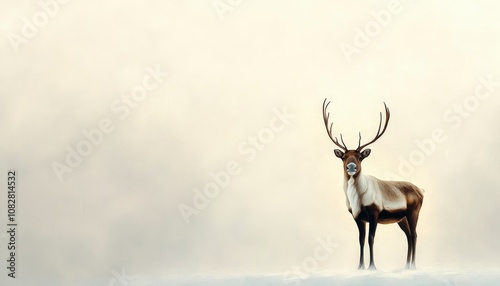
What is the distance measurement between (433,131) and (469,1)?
874 millimetres

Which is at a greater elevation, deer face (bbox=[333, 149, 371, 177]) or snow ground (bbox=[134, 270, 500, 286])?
deer face (bbox=[333, 149, 371, 177])

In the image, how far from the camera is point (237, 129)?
5.38 meters

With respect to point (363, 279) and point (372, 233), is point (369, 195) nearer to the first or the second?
point (372, 233)

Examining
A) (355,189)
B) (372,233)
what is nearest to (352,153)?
(355,189)

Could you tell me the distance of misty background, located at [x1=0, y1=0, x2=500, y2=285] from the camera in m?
5.28

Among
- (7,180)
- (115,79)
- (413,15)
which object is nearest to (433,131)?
(413,15)

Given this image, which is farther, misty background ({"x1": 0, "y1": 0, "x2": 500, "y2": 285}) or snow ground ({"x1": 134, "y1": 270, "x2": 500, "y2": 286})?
misty background ({"x1": 0, "y1": 0, "x2": 500, "y2": 285})

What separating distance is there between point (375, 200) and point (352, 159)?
0.28 meters

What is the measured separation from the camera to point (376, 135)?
5277 millimetres

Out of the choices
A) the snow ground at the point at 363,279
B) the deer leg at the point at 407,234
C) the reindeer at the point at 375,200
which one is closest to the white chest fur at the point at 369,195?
the reindeer at the point at 375,200

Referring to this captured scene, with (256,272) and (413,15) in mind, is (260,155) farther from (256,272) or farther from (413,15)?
(413,15)

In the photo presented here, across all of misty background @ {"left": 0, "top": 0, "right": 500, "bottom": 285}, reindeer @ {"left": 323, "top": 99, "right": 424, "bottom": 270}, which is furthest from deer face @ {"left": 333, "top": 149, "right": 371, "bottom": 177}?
misty background @ {"left": 0, "top": 0, "right": 500, "bottom": 285}

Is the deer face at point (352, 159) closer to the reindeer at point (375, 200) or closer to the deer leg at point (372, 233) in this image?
the reindeer at point (375, 200)

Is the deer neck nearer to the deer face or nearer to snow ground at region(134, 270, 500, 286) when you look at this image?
the deer face
